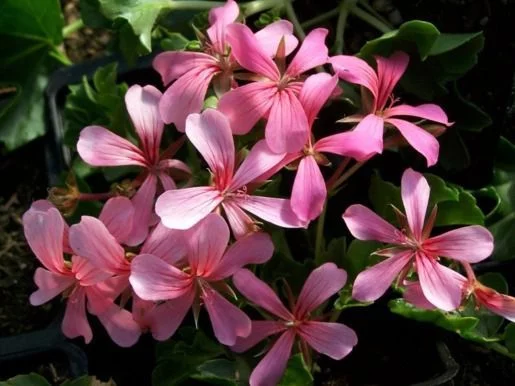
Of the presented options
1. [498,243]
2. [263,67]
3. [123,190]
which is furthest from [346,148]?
[498,243]

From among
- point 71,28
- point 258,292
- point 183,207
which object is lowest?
point 71,28

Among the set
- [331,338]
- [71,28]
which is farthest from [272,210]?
[71,28]

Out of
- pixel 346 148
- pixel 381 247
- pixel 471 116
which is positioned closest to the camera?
pixel 346 148

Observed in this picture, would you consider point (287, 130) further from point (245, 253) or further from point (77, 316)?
point (77, 316)

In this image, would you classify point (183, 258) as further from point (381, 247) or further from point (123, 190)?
point (381, 247)

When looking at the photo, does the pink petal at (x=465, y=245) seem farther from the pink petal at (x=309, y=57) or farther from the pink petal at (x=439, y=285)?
the pink petal at (x=309, y=57)

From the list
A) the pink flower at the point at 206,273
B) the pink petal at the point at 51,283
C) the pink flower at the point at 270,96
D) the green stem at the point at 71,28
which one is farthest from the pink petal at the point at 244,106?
the green stem at the point at 71,28
